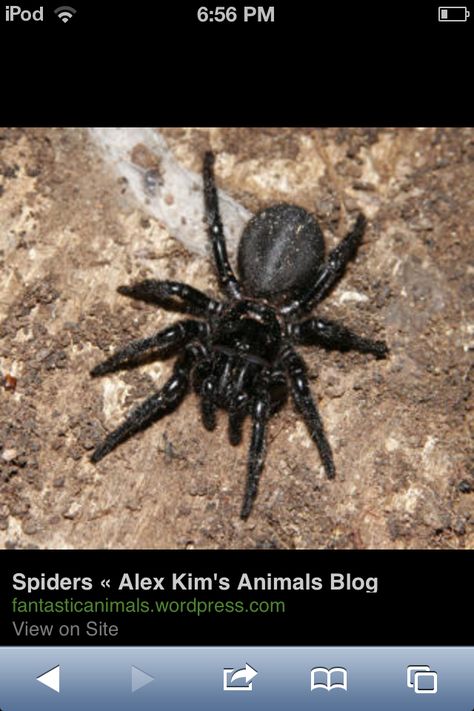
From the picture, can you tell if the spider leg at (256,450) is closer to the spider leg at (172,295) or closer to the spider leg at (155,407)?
the spider leg at (155,407)

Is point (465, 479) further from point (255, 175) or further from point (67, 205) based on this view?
point (67, 205)

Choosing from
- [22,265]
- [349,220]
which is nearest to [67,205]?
[22,265]

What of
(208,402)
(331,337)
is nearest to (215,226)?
(331,337)
